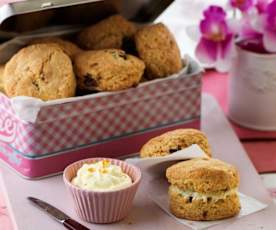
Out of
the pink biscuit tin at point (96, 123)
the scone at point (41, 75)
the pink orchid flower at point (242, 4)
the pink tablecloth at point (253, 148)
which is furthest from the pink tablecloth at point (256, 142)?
the scone at point (41, 75)

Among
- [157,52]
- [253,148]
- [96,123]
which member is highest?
[157,52]

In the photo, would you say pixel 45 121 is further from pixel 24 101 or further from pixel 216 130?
pixel 216 130

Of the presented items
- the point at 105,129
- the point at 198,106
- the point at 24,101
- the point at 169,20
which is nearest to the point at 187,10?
the point at 169,20

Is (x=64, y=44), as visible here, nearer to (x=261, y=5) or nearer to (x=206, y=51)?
(x=206, y=51)

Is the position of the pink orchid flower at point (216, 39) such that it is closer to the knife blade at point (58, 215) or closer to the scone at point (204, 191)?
the scone at point (204, 191)

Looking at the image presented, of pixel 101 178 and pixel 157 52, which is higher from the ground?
pixel 157 52

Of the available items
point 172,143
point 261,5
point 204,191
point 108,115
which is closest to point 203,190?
point 204,191

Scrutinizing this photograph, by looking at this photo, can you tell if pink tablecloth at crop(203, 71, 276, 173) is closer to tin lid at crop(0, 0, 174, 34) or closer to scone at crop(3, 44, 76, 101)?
tin lid at crop(0, 0, 174, 34)
